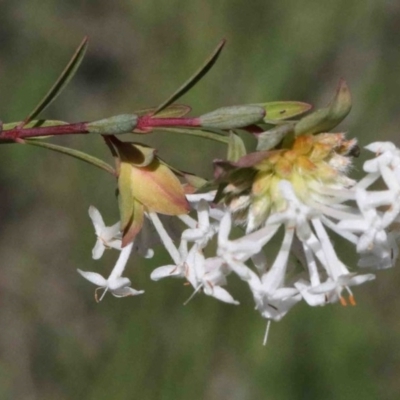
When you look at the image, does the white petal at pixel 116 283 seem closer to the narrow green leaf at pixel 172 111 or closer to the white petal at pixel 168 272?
the white petal at pixel 168 272

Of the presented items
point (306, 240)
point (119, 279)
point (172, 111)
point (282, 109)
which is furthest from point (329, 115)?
point (119, 279)

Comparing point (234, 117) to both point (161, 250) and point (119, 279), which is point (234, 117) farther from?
point (161, 250)

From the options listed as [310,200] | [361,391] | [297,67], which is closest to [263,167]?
[310,200]

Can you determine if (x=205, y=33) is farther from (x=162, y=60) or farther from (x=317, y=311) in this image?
(x=317, y=311)

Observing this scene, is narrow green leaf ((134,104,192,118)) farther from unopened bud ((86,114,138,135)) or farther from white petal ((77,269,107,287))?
white petal ((77,269,107,287))

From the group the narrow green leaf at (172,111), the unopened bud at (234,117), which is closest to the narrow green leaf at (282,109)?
the unopened bud at (234,117)

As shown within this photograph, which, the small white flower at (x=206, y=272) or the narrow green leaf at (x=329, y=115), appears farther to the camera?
the small white flower at (x=206, y=272)
